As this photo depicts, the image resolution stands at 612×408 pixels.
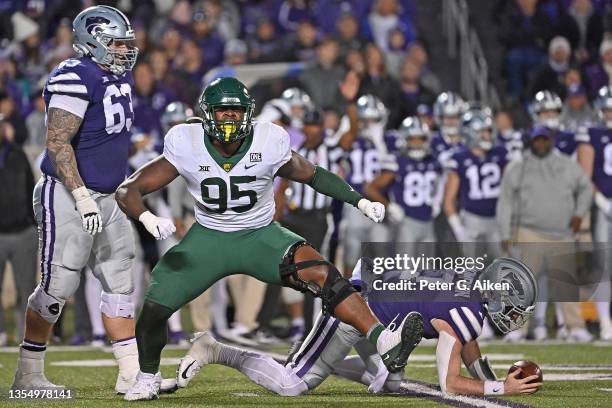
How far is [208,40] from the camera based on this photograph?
1427cm

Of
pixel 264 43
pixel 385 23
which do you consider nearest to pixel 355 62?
pixel 385 23

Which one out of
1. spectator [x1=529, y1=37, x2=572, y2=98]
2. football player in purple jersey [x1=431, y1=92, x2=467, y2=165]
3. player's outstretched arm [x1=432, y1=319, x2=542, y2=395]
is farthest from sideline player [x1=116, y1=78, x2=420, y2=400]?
spectator [x1=529, y1=37, x2=572, y2=98]

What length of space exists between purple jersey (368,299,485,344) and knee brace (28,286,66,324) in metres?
1.41

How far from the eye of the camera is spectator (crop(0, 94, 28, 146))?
473 inches

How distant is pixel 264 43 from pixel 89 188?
25.2 ft

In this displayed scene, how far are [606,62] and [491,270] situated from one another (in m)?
7.37

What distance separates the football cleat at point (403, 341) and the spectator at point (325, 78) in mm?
7035

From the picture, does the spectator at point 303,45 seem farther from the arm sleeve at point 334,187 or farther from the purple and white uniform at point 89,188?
the arm sleeve at point 334,187

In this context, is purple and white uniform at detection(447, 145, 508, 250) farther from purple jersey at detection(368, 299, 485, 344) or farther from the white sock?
the white sock

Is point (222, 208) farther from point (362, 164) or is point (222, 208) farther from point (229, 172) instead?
point (362, 164)

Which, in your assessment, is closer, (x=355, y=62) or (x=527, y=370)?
(x=527, y=370)

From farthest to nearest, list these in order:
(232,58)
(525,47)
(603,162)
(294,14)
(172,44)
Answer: (294,14)
(172,44)
(525,47)
(232,58)
(603,162)

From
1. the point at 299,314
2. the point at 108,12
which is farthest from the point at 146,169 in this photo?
the point at 299,314

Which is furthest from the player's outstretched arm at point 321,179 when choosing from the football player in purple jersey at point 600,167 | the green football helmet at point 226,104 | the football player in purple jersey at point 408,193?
the football player in purple jersey at point 600,167
